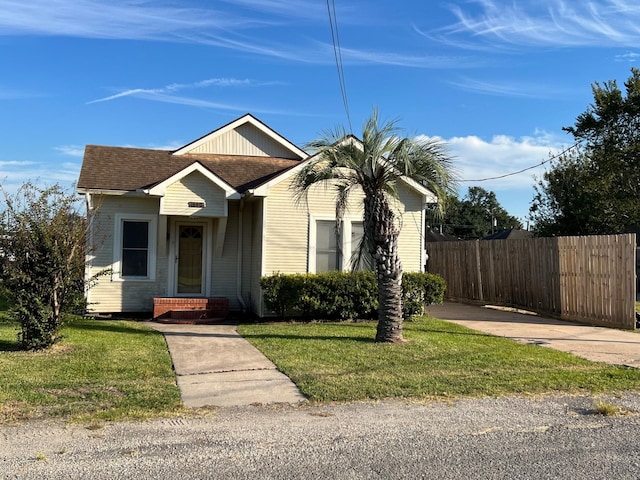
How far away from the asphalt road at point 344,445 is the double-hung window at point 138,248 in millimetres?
8589

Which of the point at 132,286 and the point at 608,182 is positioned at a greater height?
the point at 608,182

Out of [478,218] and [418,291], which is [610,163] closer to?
[418,291]

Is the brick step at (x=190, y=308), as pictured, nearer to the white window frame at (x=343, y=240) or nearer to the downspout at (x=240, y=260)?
the downspout at (x=240, y=260)

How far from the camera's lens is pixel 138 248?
13695mm

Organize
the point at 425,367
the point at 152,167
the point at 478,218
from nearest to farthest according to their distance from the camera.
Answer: the point at 425,367 < the point at 152,167 < the point at 478,218

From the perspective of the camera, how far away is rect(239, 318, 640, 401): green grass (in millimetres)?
6613

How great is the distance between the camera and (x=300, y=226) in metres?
13.2

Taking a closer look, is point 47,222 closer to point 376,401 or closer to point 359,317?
point 376,401

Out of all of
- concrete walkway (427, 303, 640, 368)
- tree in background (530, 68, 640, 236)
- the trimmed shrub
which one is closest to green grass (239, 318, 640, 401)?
concrete walkway (427, 303, 640, 368)

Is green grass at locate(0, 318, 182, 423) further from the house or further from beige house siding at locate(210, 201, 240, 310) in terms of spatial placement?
beige house siding at locate(210, 201, 240, 310)

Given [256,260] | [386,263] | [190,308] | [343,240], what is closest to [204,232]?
[256,260]

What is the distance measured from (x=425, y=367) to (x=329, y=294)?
4787mm

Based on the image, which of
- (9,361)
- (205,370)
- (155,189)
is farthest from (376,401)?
(155,189)

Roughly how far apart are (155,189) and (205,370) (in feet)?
20.1
